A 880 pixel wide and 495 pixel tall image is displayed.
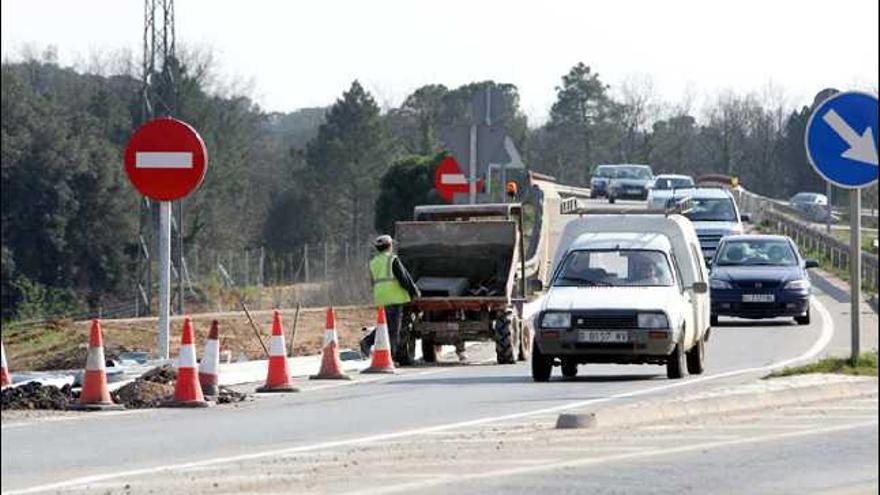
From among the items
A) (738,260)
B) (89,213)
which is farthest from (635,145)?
(89,213)

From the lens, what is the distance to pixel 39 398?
19.9 meters

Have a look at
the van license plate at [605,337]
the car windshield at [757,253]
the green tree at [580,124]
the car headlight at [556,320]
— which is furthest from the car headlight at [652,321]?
the green tree at [580,124]

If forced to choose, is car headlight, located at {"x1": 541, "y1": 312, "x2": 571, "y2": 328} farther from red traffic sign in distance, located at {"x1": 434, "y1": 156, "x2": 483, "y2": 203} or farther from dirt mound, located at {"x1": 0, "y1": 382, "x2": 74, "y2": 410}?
red traffic sign in distance, located at {"x1": 434, "y1": 156, "x2": 483, "y2": 203}

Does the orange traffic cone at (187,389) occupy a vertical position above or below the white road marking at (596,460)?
above

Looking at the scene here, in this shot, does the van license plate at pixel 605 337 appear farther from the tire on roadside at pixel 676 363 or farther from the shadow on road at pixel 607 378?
the shadow on road at pixel 607 378

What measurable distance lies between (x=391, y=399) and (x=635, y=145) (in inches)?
4580

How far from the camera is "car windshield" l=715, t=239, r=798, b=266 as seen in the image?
38.2 metres

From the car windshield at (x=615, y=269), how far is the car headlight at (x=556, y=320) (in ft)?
4.11

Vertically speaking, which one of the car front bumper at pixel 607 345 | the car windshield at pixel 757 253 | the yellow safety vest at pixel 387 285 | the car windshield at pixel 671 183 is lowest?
the car front bumper at pixel 607 345

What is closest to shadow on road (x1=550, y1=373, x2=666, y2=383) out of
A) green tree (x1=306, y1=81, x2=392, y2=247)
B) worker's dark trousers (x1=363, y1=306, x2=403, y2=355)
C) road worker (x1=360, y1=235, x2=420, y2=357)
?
road worker (x1=360, y1=235, x2=420, y2=357)

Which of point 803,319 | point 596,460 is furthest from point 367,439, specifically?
point 803,319

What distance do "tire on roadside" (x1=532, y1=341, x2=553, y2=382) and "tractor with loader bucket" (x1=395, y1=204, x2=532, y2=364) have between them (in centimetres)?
386

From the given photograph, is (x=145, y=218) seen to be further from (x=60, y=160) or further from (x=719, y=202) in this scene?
(x=60, y=160)

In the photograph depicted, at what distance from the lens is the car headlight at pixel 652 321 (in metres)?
23.2
